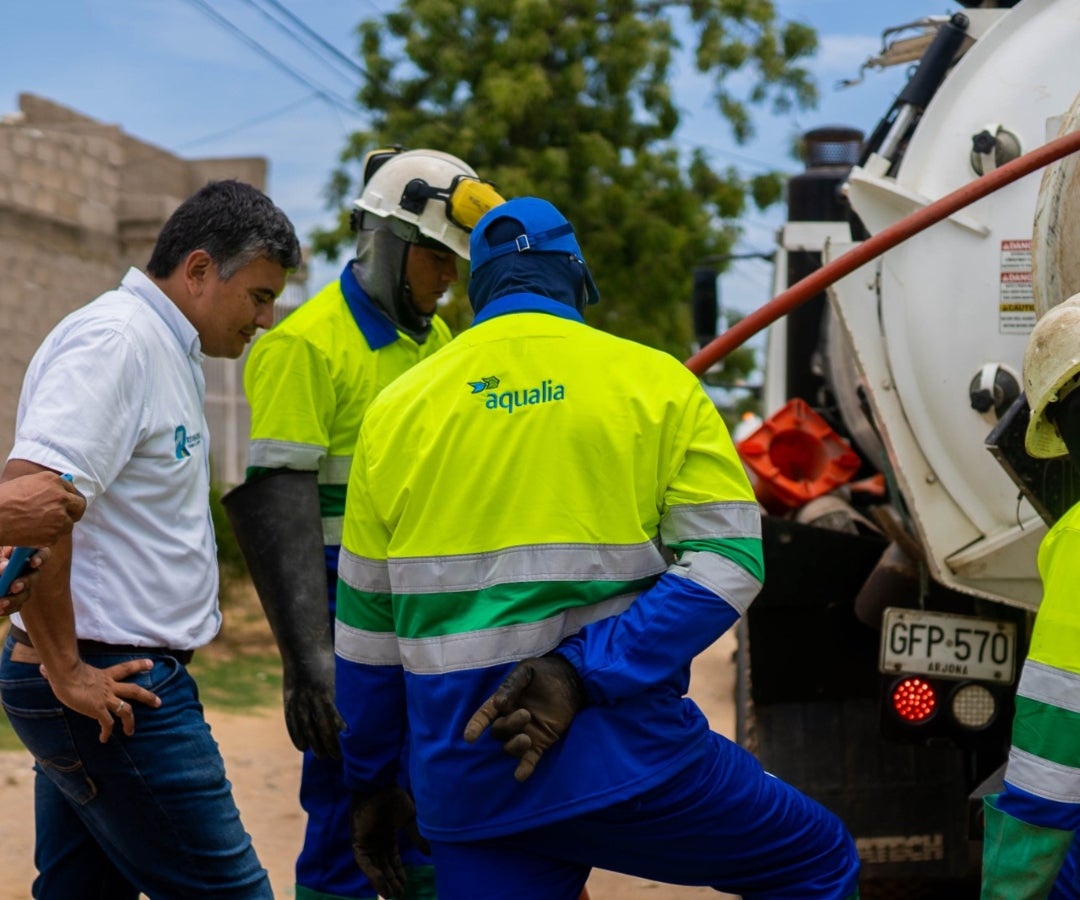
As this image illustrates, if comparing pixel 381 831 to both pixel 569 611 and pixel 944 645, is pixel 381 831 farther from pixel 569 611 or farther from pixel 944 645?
pixel 944 645

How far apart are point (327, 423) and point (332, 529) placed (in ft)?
0.91

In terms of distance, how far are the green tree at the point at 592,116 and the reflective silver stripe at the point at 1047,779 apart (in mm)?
11841

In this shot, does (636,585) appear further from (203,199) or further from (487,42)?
(487,42)

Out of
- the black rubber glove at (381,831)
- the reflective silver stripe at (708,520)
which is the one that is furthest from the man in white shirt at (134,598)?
the reflective silver stripe at (708,520)

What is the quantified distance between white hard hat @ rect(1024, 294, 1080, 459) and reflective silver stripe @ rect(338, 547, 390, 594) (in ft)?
3.78

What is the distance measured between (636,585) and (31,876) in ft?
11.2

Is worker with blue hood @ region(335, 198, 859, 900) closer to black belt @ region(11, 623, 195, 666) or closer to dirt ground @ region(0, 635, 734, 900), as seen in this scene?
black belt @ region(11, 623, 195, 666)

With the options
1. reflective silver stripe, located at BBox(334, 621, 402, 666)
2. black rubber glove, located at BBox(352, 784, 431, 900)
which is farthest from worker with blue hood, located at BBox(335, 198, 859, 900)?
black rubber glove, located at BBox(352, 784, 431, 900)

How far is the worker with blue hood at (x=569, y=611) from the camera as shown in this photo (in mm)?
2568

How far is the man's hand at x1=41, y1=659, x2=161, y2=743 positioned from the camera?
8.86 feet

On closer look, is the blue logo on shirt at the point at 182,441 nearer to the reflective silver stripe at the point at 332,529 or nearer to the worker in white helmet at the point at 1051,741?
the reflective silver stripe at the point at 332,529

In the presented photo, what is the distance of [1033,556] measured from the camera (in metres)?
3.74

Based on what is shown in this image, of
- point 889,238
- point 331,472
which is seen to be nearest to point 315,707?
point 331,472

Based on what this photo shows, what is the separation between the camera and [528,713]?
98.8 inches
